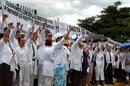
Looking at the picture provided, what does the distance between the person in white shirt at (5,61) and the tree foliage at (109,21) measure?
138 ft

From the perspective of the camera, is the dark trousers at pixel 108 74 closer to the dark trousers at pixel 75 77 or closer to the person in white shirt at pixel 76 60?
the dark trousers at pixel 75 77

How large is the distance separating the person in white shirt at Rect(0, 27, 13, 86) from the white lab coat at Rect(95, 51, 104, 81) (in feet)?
27.0

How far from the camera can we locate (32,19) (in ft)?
40.5

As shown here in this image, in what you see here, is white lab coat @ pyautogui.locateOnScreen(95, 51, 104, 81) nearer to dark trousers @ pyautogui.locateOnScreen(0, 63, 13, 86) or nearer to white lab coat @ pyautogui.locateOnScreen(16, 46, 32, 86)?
white lab coat @ pyautogui.locateOnScreen(16, 46, 32, 86)

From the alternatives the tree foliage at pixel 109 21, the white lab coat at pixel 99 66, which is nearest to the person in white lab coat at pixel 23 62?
the white lab coat at pixel 99 66

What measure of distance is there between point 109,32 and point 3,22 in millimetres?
41738

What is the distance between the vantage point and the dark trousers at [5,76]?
8.85 metres

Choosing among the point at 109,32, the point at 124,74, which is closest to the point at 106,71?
the point at 124,74

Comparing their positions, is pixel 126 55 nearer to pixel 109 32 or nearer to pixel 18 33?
pixel 18 33

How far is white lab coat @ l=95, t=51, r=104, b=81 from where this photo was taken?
17.0 metres

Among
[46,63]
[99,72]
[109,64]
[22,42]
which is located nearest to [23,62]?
[22,42]

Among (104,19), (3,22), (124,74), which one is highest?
(104,19)

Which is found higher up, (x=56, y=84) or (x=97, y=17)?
Result: (x=97, y=17)

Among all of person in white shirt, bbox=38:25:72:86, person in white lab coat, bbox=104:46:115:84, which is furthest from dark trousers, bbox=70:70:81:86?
person in white lab coat, bbox=104:46:115:84
